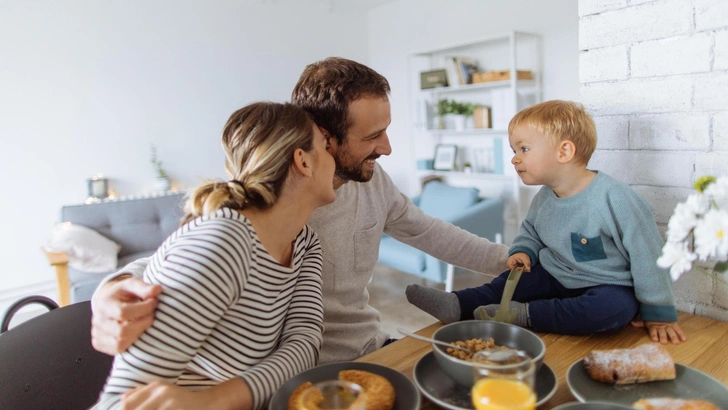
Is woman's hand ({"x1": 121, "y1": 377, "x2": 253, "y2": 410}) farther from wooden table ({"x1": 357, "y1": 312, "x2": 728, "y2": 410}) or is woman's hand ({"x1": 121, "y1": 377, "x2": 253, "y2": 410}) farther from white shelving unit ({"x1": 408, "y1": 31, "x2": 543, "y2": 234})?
white shelving unit ({"x1": 408, "y1": 31, "x2": 543, "y2": 234})

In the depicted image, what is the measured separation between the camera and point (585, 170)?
48.9 inches

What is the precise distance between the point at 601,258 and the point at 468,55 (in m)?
3.81

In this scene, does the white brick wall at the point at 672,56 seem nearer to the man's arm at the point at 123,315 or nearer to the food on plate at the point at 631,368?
the food on plate at the point at 631,368

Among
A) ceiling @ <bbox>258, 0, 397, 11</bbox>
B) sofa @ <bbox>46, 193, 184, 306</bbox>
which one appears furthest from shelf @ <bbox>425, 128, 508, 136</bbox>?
sofa @ <bbox>46, 193, 184, 306</bbox>

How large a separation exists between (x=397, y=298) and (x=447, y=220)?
72cm

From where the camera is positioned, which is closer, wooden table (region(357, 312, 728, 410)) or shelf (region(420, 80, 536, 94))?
wooden table (region(357, 312, 728, 410))

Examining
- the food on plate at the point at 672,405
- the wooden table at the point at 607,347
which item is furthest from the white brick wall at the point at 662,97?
the food on plate at the point at 672,405

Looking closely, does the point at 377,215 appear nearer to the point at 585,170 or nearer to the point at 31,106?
the point at 585,170

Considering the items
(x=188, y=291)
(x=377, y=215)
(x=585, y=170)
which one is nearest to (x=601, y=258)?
(x=585, y=170)

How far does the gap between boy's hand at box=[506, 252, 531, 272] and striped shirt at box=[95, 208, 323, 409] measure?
541 millimetres

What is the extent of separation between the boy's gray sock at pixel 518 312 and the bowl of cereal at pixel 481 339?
0.55 feet

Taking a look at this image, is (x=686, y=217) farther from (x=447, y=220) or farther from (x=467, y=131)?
(x=467, y=131)

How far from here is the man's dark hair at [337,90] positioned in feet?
4.00

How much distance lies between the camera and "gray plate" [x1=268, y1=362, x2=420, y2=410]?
0.76 meters
